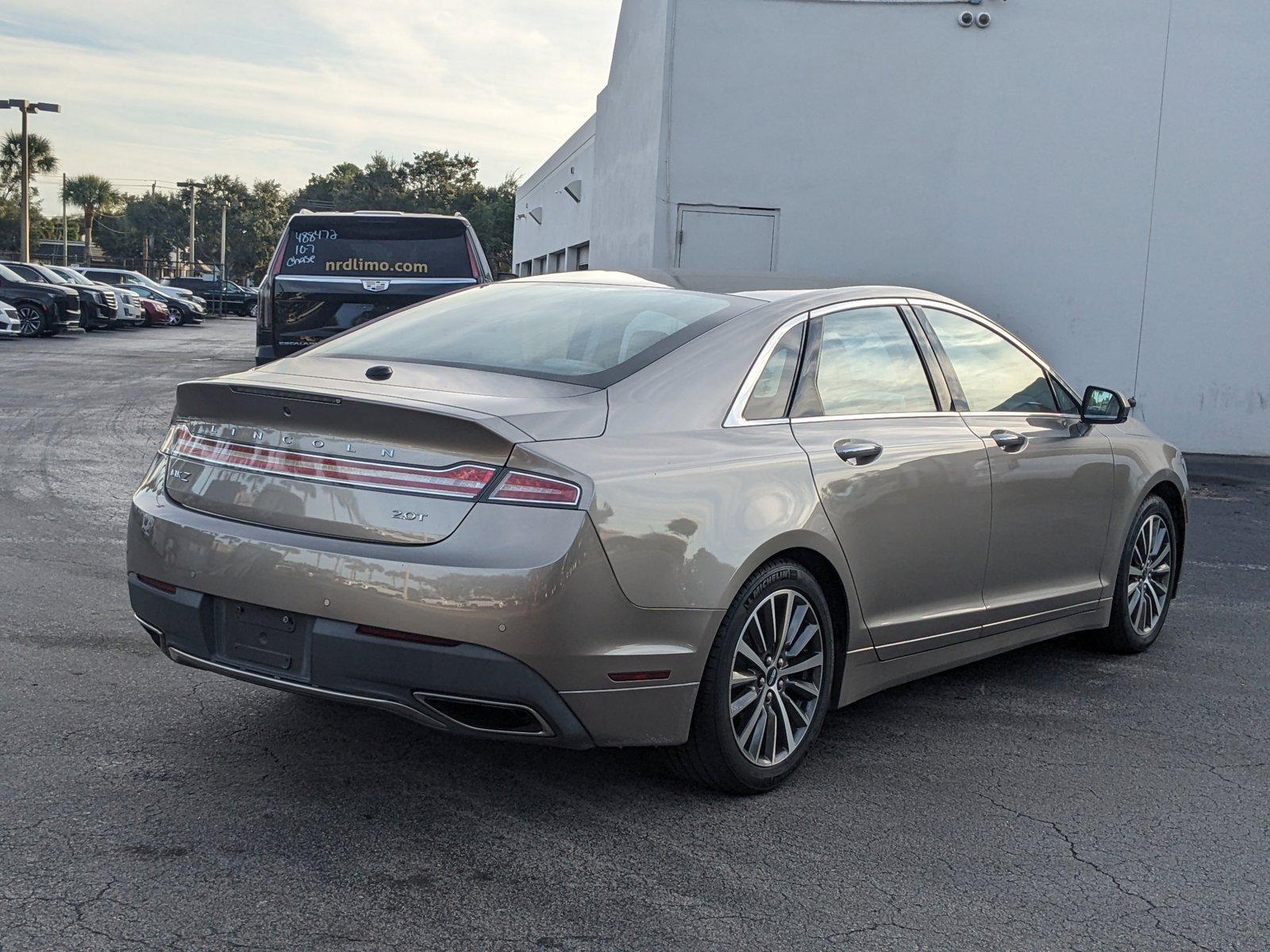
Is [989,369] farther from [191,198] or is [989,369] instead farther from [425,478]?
[191,198]

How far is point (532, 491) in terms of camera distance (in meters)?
3.41

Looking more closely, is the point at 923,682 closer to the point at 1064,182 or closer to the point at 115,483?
the point at 115,483

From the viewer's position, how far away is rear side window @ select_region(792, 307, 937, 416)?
4.40 meters

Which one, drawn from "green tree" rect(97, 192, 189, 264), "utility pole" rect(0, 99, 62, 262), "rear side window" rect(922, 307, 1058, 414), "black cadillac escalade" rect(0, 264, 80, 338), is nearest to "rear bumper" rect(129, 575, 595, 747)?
"rear side window" rect(922, 307, 1058, 414)

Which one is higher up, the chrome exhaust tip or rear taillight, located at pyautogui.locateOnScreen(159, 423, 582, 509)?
rear taillight, located at pyautogui.locateOnScreen(159, 423, 582, 509)

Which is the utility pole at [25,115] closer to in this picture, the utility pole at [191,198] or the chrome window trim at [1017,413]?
the utility pole at [191,198]

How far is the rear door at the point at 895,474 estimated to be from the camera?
4281mm

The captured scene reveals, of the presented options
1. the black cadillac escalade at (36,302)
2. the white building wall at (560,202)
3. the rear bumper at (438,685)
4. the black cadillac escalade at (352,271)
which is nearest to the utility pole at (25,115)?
the white building wall at (560,202)

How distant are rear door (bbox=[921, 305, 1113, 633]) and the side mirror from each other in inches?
2.3

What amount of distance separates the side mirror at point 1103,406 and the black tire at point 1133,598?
0.57 m

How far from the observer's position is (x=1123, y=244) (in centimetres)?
1473

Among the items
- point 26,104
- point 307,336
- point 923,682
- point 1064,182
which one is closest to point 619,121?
point 1064,182

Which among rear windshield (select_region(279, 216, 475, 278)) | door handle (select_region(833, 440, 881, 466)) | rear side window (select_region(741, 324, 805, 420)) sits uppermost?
rear windshield (select_region(279, 216, 475, 278))

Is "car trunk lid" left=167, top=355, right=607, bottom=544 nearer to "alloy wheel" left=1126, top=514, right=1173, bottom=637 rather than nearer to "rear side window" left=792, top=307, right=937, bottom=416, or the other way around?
"rear side window" left=792, top=307, right=937, bottom=416
